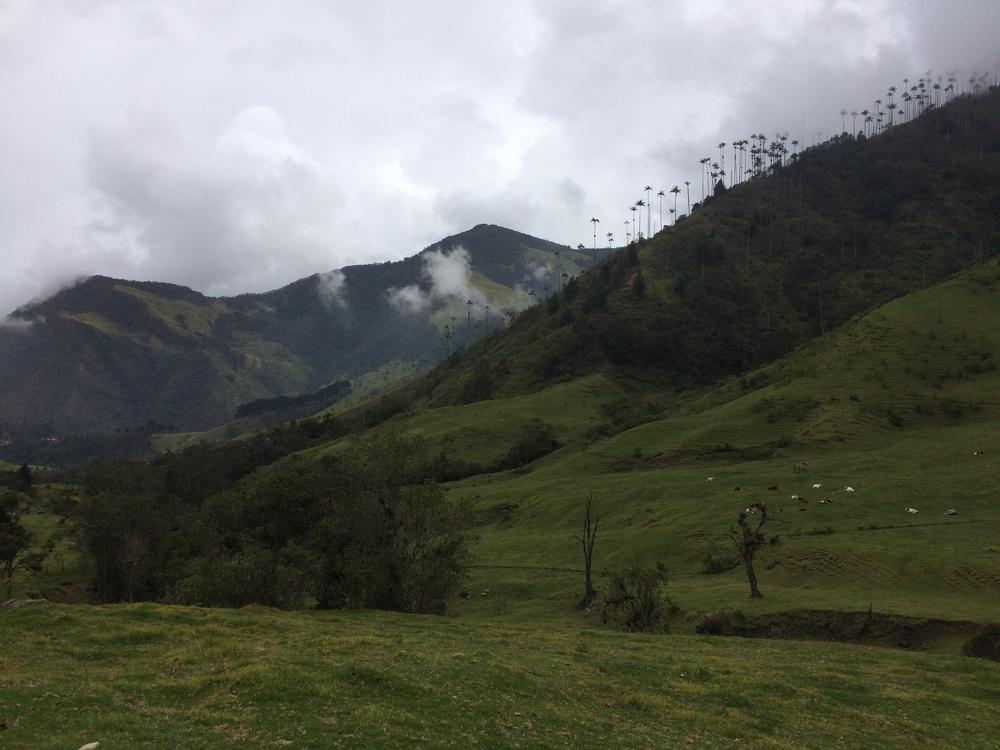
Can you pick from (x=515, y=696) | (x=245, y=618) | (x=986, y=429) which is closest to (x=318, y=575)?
(x=245, y=618)

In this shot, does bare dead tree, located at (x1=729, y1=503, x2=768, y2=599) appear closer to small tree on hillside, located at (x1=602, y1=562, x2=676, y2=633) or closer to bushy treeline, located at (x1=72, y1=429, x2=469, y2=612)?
small tree on hillside, located at (x1=602, y1=562, x2=676, y2=633)

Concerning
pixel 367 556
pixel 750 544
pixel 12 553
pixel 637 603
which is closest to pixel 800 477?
pixel 750 544

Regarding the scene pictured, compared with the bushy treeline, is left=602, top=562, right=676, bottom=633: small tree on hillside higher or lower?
lower

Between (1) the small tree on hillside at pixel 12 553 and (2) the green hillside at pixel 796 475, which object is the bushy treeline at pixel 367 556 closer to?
(2) the green hillside at pixel 796 475

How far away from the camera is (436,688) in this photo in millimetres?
22766

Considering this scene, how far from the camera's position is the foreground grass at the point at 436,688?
18.9m

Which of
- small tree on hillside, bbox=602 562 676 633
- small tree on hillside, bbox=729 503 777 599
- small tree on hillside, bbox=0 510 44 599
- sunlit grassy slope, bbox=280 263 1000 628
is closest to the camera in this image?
small tree on hillside, bbox=602 562 676 633

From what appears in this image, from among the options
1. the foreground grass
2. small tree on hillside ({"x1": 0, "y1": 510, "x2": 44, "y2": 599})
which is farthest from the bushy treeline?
small tree on hillside ({"x1": 0, "y1": 510, "x2": 44, "y2": 599})

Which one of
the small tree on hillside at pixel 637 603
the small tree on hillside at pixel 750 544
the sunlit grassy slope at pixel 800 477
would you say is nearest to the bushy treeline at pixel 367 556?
the sunlit grassy slope at pixel 800 477

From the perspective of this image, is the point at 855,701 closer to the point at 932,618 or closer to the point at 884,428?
the point at 932,618

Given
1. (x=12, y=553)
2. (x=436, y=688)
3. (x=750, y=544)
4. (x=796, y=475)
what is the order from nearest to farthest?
(x=436, y=688), (x=750, y=544), (x=12, y=553), (x=796, y=475)

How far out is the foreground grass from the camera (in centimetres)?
1888

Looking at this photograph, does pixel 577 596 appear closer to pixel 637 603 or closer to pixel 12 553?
pixel 637 603

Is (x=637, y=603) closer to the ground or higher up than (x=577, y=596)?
higher up
